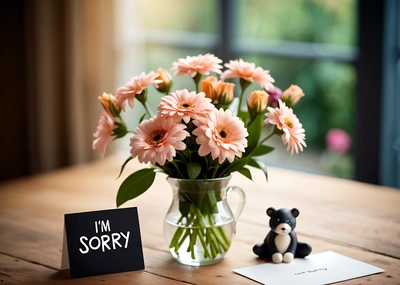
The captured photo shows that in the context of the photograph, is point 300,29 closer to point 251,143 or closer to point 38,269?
point 251,143

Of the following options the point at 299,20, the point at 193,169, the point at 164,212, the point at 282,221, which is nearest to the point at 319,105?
the point at 299,20

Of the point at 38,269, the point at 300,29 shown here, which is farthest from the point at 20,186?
the point at 300,29

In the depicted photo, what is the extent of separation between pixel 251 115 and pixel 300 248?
304 mm

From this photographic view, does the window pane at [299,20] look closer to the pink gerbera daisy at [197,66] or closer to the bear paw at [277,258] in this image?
the pink gerbera daisy at [197,66]

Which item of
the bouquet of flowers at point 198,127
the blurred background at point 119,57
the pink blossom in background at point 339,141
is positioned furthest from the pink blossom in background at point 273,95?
the pink blossom in background at point 339,141

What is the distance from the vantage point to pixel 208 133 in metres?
1.13

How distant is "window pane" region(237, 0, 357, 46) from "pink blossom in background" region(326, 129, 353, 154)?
0.47 metres

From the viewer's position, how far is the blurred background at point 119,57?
3.11 meters

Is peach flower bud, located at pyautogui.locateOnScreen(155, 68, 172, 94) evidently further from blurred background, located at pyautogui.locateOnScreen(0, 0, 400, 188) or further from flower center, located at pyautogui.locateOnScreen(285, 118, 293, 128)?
blurred background, located at pyautogui.locateOnScreen(0, 0, 400, 188)

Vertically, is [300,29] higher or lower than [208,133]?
higher

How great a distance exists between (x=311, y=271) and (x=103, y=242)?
42 centimetres

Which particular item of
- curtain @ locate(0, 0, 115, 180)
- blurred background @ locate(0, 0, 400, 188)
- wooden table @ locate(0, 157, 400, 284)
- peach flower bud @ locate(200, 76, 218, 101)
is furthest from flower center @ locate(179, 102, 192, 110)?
curtain @ locate(0, 0, 115, 180)

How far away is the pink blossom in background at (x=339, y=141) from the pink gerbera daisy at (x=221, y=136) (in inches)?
86.1

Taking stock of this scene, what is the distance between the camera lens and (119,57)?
3.14 metres
